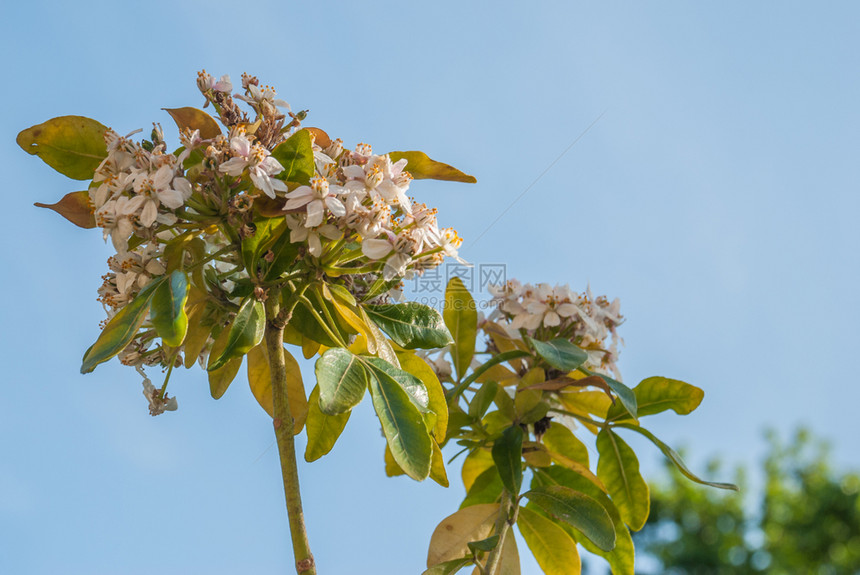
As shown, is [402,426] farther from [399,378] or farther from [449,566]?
[449,566]

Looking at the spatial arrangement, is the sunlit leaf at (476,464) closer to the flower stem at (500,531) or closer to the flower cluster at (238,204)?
the flower stem at (500,531)

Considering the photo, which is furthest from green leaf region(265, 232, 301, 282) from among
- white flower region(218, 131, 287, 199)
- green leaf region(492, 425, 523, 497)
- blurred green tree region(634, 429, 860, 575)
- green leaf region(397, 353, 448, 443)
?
blurred green tree region(634, 429, 860, 575)

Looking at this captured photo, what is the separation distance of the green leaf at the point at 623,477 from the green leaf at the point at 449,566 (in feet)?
1.52

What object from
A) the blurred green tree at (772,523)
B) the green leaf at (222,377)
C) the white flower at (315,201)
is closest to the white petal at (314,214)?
the white flower at (315,201)

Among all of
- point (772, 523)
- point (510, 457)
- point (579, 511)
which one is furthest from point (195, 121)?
point (772, 523)

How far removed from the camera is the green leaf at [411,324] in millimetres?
1321

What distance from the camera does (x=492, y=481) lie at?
5.90ft

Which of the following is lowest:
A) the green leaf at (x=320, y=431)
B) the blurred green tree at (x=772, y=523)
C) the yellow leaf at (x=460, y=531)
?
the yellow leaf at (x=460, y=531)

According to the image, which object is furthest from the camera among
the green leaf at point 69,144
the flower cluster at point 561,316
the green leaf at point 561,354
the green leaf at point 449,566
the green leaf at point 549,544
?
the flower cluster at point 561,316

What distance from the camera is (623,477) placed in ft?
5.57

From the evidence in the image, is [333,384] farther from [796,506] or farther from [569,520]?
[796,506]

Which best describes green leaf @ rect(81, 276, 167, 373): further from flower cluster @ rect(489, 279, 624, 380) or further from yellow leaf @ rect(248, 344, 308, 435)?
flower cluster @ rect(489, 279, 624, 380)

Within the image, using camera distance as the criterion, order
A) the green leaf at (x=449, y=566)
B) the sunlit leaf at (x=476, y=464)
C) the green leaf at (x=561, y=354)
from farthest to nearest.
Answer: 1. the sunlit leaf at (x=476, y=464)
2. the green leaf at (x=561, y=354)
3. the green leaf at (x=449, y=566)

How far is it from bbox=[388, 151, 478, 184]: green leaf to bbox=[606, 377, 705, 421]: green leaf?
29.1 inches
